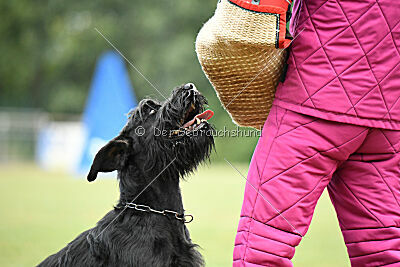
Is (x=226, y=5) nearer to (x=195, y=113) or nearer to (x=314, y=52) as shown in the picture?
(x=314, y=52)

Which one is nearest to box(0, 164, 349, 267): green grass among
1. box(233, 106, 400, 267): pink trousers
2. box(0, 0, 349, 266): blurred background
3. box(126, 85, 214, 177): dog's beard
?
box(0, 0, 349, 266): blurred background

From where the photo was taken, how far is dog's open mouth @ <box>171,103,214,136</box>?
10.4 ft

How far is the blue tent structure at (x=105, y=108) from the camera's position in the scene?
1378 centimetres

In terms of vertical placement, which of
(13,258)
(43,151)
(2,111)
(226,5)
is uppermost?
(2,111)

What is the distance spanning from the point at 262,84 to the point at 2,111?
2431cm

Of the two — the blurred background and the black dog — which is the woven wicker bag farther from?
the blurred background

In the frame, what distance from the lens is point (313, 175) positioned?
2467 mm

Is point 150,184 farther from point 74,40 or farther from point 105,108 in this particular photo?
point 74,40

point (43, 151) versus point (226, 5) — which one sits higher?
point (43, 151)

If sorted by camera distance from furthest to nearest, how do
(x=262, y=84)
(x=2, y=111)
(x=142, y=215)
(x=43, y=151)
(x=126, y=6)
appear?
A: (x=126, y=6), (x=2, y=111), (x=43, y=151), (x=142, y=215), (x=262, y=84)


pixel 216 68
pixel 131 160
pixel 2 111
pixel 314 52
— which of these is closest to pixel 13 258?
pixel 131 160

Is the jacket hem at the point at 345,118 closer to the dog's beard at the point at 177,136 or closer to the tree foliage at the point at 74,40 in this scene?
the dog's beard at the point at 177,136

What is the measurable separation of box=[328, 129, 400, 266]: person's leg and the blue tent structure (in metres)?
11.3

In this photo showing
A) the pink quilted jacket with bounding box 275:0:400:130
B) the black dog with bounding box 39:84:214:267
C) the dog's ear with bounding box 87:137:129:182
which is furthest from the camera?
the dog's ear with bounding box 87:137:129:182
